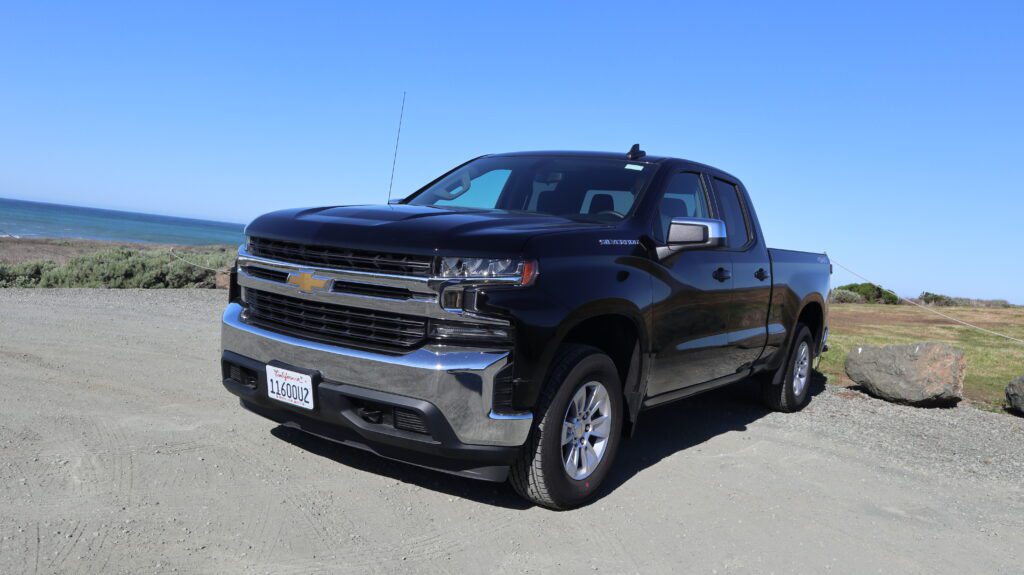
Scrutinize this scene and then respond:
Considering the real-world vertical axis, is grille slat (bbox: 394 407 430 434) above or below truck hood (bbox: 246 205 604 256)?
below

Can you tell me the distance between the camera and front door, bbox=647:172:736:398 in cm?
502

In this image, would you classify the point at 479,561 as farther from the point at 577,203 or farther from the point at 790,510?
the point at 577,203

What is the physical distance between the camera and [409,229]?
13.2 feet

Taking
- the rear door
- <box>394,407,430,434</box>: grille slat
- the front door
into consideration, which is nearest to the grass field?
the rear door

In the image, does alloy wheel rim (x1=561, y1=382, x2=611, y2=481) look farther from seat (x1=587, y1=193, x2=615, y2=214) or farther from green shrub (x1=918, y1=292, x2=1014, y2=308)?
green shrub (x1=918, y1=292, x2=1014, y2=308)

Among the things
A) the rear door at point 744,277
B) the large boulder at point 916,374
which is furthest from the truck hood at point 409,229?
the large boulder at point 916,374

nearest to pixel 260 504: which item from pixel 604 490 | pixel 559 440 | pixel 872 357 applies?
pixel 559 440

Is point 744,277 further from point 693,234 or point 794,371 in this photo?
point 794,371

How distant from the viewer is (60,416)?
5199mm

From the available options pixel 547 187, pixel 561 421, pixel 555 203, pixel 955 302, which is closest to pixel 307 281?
pixel 561 421

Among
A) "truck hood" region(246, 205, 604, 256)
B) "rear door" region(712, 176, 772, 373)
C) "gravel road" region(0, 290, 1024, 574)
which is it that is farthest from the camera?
"rear door" region(712, 176, 772, 373)

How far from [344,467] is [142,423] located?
4.83 feet

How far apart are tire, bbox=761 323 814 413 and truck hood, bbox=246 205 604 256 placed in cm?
357

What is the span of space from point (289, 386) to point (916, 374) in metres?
6.75
